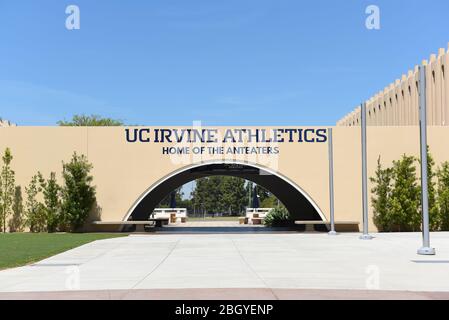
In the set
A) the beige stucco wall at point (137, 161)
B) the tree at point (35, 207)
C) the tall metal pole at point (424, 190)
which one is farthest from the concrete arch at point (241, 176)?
the tall metal pole at point (424, 190)

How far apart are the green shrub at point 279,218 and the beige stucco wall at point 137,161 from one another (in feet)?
31.5

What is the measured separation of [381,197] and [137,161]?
36.5 feet

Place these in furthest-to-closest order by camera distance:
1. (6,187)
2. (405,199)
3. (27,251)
→ (6,187) < (405,199) < (27,251)

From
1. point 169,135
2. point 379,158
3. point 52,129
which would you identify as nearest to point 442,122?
point 379,158

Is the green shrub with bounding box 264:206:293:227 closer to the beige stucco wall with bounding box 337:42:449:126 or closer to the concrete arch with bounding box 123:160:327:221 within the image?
the concrete arch with bounding box 123:160:327:221

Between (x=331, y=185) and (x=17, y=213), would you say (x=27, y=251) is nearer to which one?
(x=17, y=213)

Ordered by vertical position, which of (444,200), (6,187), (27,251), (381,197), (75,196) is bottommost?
(27,251)

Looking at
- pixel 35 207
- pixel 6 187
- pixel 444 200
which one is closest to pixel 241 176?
pixel 444 200

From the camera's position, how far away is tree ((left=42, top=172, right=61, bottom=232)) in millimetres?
27500

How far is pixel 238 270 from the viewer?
12.2 meters

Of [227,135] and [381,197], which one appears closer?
[381,197]

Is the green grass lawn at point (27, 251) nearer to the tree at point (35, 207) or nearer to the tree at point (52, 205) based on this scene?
the tree at point (52, 205)

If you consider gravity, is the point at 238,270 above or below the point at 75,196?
below

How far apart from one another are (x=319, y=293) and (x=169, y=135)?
65.0 ft
